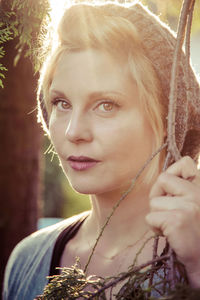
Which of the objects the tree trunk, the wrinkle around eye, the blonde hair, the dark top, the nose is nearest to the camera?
the nose

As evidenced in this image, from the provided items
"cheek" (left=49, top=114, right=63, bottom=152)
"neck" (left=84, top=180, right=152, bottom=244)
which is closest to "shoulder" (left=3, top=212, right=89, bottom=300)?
"neck" (left=84, top=180, right=152, bottom=244)

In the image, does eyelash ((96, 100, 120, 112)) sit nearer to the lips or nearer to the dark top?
the lips

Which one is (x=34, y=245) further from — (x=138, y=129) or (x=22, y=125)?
(x=22, y=125)

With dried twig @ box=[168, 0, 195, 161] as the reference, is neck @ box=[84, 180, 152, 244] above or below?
below

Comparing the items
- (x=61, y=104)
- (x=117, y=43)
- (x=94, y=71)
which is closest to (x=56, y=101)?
(x=61, y=104)

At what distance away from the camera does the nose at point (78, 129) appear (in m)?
1.75

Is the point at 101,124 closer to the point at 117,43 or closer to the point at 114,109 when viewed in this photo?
the point at 114,109

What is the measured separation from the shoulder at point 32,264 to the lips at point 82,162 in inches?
28.1

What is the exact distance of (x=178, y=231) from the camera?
3.82 feet

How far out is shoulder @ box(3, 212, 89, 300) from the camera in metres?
2.32

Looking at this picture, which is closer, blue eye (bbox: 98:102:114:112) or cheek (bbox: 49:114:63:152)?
blue eye (bbox: 98:102:114:112)

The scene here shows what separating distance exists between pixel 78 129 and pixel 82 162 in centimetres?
16

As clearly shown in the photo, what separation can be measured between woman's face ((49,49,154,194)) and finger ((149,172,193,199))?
554 mm

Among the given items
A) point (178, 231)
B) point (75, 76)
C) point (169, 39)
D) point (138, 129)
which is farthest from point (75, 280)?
point (169, 39)
